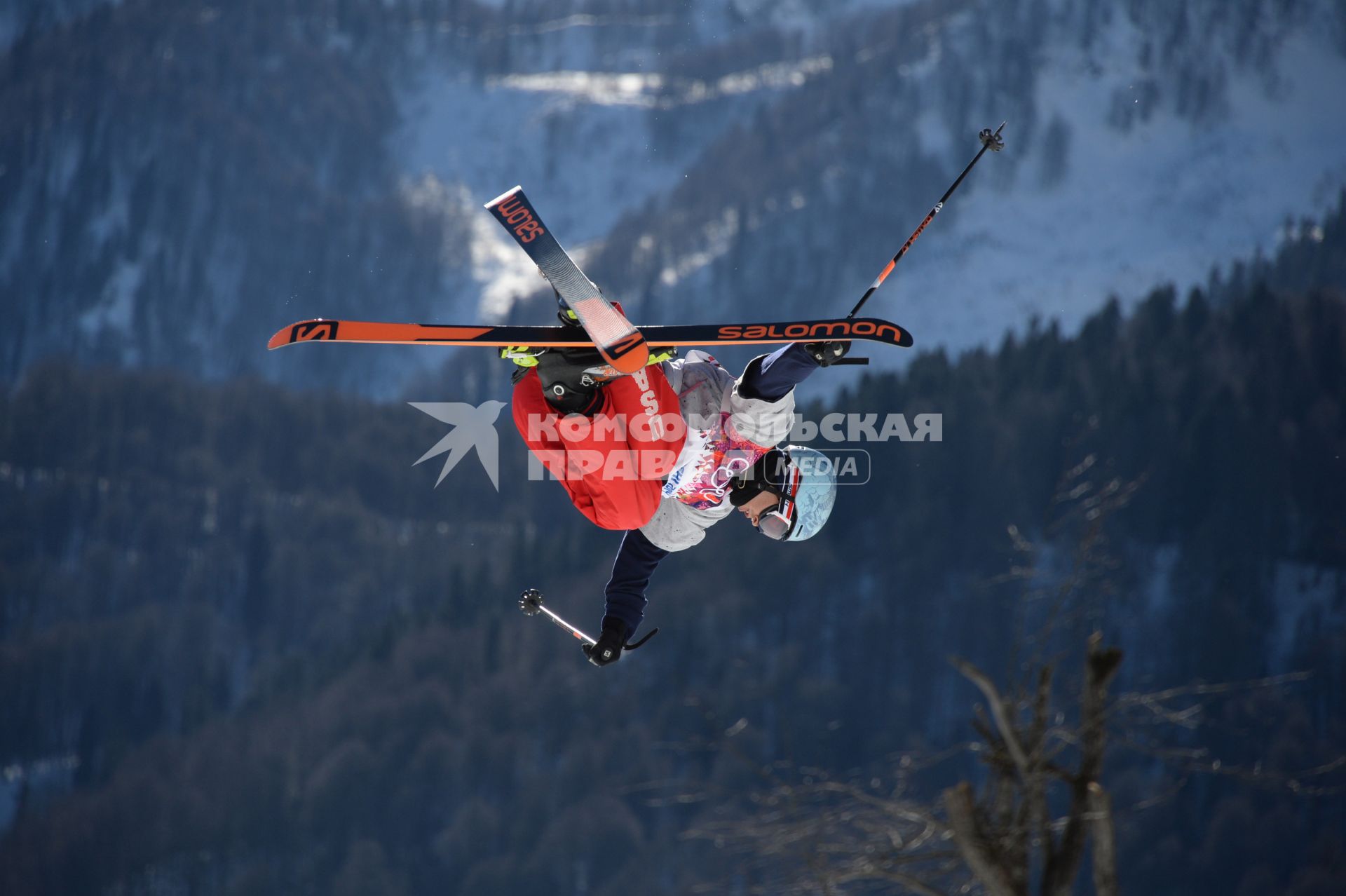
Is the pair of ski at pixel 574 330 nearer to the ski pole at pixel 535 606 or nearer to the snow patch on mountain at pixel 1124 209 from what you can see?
the ski pole at pixel 535 606

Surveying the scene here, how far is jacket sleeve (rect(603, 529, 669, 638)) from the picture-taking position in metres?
7.38

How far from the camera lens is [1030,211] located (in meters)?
147

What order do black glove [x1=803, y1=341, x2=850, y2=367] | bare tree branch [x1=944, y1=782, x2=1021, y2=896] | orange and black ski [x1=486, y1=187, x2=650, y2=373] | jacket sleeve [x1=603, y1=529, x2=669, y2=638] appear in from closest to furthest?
orange and black ski [x1=486, y1=187, x2=650, y2=373] < black glove [x1=803, y1=341, x2=850, y2=367] < bare tree branch [x1=944, y1=782, x2=1021, y2=896] < jacket sleeve [x1=603, y1=529, x2=669, y2=638]

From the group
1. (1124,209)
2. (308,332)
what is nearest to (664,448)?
(308,332)

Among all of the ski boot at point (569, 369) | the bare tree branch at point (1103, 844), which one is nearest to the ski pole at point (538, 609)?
the ski boot at point (569, 369)

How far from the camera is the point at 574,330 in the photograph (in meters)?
5.96

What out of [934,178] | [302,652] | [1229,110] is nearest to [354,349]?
[302,652]

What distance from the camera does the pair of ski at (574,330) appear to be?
5816mm

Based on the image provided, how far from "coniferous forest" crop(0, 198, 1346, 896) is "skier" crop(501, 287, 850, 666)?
2470 inches

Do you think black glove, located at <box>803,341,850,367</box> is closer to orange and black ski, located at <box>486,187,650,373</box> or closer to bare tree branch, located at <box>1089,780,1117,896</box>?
orange and black ski, located at <box>486,187,650,373</box>

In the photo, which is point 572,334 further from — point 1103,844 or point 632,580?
point 1103,844

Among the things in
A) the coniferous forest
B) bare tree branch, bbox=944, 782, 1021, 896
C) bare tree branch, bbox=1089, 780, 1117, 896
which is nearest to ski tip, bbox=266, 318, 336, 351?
bare tree branch, bbox=944, 782, 1021, 896

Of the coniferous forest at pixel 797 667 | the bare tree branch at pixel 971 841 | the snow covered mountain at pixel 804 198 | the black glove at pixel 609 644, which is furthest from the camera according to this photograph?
the snow covered mountain at pixel 804 198

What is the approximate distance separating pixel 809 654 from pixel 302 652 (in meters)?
59.2
